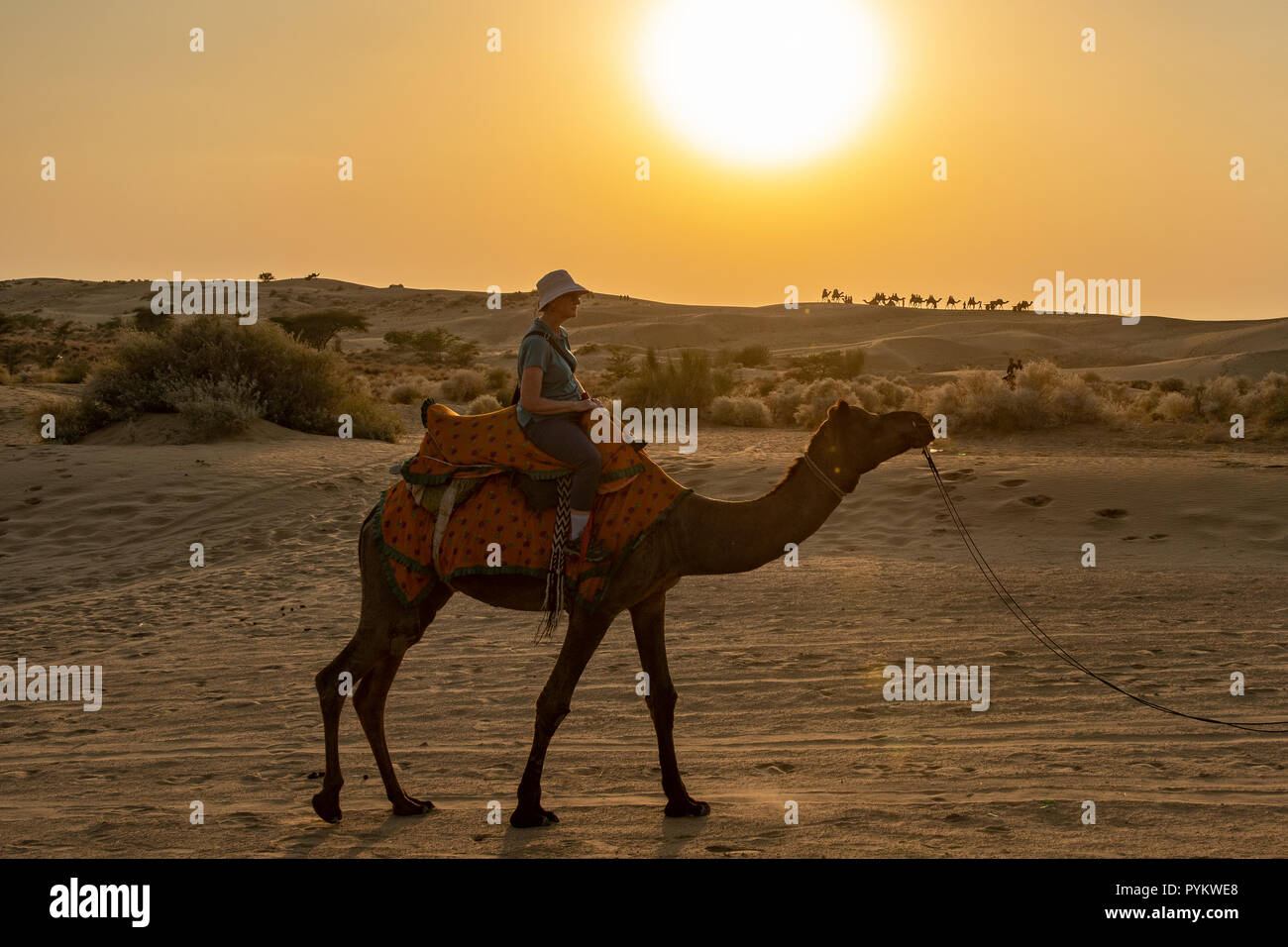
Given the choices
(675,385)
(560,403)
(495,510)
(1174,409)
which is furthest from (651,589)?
(675,385)

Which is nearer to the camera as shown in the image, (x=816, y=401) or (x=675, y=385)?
(x=816, y=401)

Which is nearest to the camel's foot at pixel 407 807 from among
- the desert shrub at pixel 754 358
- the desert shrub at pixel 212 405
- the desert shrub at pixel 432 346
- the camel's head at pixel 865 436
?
the camel's head at pixel 865 436

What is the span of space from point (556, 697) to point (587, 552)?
81cm

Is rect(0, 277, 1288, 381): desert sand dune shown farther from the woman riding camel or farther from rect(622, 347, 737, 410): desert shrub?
the woman riding camel

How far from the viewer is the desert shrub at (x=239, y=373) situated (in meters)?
25.5

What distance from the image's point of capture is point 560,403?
6566mm

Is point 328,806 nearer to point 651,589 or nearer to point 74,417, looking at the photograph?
point 651,589

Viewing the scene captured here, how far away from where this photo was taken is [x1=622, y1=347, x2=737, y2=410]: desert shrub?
32781 mm

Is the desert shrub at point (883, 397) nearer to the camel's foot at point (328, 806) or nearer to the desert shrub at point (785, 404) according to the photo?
the desert shrub at point (785, 404)

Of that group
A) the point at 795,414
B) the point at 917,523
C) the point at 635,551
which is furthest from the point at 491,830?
the point at 795,414

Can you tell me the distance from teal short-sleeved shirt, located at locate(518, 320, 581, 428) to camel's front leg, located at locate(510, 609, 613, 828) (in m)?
1.20

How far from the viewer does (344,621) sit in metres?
12.2

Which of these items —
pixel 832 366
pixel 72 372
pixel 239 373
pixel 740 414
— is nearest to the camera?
pixel 239 373

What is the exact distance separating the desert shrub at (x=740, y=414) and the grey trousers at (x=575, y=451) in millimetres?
23188
